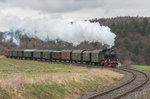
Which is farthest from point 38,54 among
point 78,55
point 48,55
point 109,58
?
point 109,58

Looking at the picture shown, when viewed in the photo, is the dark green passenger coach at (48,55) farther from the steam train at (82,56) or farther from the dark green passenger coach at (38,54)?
the dark green passenger coach at (38,54)

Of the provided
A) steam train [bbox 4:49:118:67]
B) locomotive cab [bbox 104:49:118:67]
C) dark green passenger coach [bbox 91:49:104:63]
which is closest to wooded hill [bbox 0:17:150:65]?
steam train [bbox 4:49:118:67]

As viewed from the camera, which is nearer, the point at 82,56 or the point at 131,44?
the point at 82,56

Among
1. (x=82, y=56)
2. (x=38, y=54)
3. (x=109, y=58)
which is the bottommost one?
(x=109, y=58)

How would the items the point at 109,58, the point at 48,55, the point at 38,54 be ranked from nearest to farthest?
the point at 109,58
the point at 48,55
the point at 38,54

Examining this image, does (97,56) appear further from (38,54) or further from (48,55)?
(38,54)

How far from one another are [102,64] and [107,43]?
17.9 ft

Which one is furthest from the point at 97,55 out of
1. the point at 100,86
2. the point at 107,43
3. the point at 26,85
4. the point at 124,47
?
the point at 124,47

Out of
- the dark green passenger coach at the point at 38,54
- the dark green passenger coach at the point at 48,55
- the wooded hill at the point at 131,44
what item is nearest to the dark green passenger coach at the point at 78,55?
the dark green passenger coach at the point at 48,55

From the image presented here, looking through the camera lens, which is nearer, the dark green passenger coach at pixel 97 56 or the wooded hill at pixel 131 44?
the dark green passenger coach at pixel 97 56

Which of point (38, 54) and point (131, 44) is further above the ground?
point (131, 44)

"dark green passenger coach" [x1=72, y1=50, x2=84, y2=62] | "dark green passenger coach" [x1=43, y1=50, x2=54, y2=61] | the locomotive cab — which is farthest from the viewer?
"dark green passenger coach" [x1=43, y1=50, x2=54, y2=61]

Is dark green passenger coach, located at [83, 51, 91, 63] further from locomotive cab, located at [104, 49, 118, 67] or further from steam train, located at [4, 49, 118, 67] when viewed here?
locomotive cab, located at [104, 49, 118, 67]

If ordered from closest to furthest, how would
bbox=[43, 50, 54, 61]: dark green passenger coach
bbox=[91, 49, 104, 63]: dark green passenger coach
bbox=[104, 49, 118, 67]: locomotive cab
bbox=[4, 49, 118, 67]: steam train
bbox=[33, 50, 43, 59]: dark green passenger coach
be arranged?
bbox=[104, 49, 118, 67]: locomotive cab, bbox=[4, 49, 118, 67]: steam train, bbox=[91, 49, 104, 63]: dark green passenger coach, bbox=[43, 50, 54, 61]: dark green passenger coach, bbox=[33, 50, 43, 59]: dark green passenger coach
